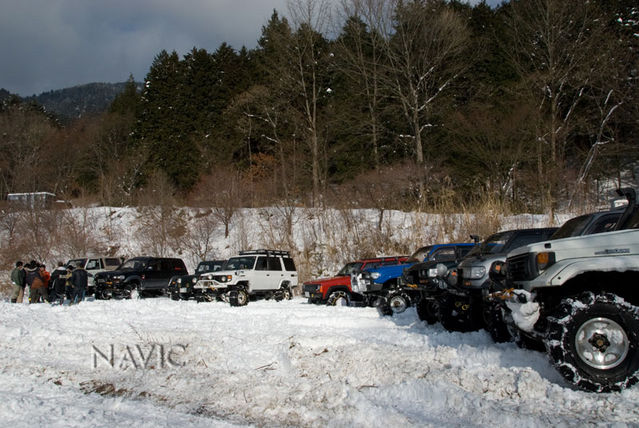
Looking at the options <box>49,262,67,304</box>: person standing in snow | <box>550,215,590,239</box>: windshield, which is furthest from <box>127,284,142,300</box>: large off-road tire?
<box>550,215,590,239</box>: windshield

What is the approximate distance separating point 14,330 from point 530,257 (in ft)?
31.8

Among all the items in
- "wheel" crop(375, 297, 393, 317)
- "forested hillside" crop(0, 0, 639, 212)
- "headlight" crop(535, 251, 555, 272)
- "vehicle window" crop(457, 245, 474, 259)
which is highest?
"forested hillside" crop(0, 0, 639, 212)

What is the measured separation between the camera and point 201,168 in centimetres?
4456

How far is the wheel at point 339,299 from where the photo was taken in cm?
1794

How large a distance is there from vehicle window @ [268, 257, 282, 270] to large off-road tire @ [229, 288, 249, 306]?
2.00m

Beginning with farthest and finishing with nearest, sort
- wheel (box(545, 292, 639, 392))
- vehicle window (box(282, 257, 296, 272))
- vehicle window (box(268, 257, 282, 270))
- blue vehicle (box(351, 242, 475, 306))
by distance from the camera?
vehicle window (box(282, 257, 296, 272)) → vehicle window (box(268, 257, 282, 270)) → blue vehicle (box(351, 242, 475, 306)) → wheel (box(545, 292, 639, 392))

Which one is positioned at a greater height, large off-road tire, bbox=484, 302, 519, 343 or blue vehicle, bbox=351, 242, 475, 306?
blue vehicle, bbox=351, 242, 475, 306

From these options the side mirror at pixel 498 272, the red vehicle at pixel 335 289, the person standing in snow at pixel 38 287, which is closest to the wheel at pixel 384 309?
the red vehicle at pixel 335 289

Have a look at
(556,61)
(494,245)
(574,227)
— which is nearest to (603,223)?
(574,227)

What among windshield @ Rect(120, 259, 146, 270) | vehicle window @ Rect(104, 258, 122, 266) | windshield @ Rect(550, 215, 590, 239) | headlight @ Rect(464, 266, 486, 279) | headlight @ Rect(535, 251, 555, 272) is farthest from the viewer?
vehicle window @ Rect(104, 258, 122, 266)

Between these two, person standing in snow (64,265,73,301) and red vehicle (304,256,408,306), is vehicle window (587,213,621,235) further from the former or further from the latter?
person standing in snow (64,265,73,301)

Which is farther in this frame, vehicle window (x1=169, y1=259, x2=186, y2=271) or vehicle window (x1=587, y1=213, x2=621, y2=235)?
vehicle window (x1=169, y1=259, x2=186, y2=271)

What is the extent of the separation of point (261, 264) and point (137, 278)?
685cm

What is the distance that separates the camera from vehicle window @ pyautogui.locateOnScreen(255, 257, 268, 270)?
20484mm
